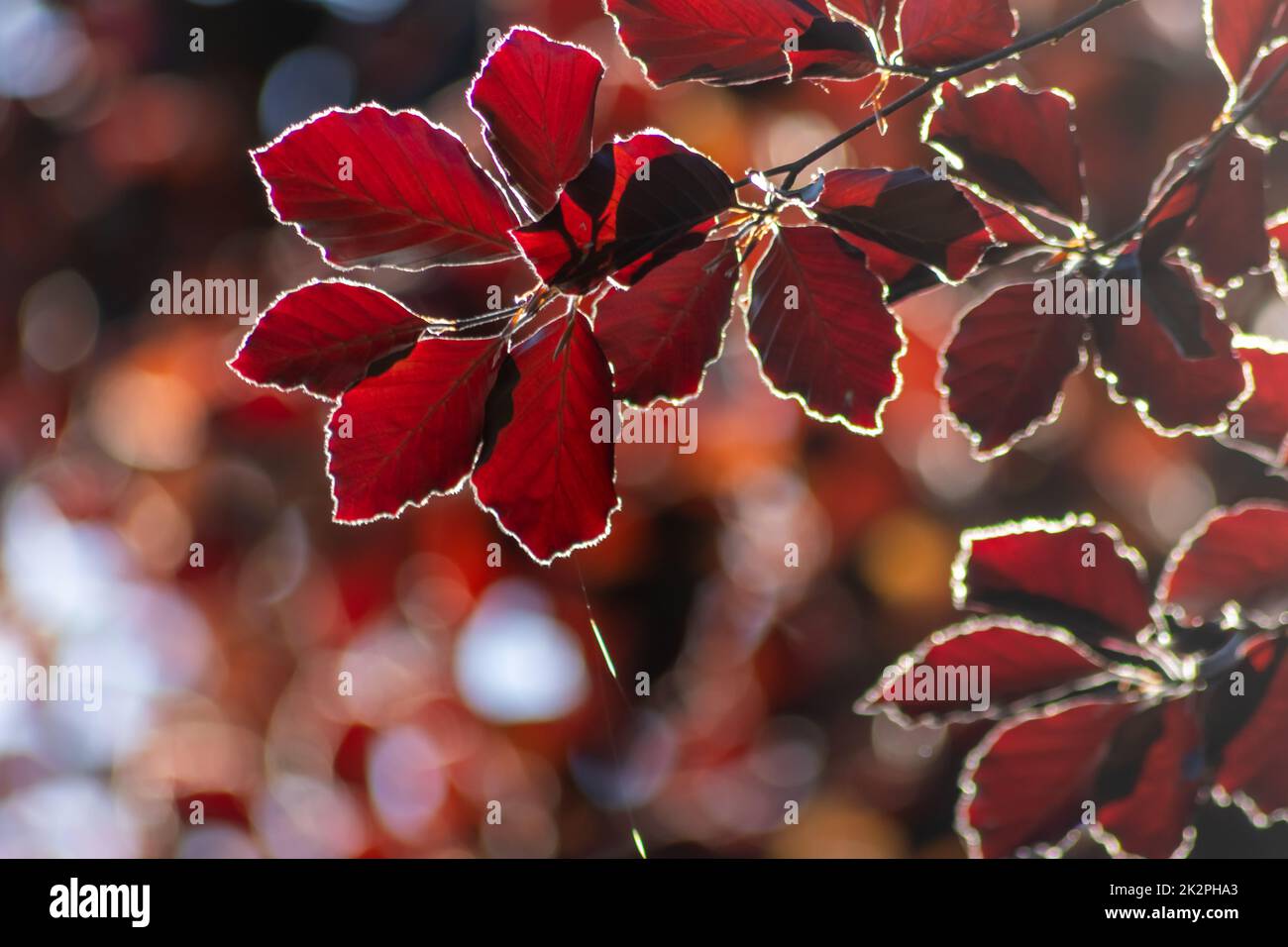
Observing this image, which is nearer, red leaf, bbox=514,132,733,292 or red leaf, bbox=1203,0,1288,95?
red leaf, bbox=514,132,733,292

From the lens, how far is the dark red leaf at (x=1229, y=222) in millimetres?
392

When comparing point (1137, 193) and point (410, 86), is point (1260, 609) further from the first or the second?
point (410, 86)

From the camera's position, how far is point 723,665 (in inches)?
118

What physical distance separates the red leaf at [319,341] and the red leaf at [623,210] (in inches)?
2.4

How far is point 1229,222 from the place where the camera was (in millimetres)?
394

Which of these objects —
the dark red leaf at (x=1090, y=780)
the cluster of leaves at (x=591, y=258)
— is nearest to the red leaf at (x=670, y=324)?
the cluster of leaves at (x=591, y=258)

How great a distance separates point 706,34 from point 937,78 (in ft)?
0.28

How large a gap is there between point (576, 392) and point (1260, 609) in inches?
13.3

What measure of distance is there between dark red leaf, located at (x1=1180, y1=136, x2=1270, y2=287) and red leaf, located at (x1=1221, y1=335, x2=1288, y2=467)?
9cm

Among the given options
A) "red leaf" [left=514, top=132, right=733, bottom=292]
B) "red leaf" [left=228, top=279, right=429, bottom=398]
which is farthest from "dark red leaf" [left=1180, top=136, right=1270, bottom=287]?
"red leaf" [left=228, top=279, right=429, bottom=398]

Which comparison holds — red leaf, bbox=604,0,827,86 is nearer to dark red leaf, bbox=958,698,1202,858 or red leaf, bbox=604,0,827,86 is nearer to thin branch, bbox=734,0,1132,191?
thin branch, bbox=734,0,1132,191

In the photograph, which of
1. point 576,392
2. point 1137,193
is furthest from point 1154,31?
point 576,392

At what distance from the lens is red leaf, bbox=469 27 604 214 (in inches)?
12.3

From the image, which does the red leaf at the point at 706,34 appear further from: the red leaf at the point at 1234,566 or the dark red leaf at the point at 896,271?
the red leaf at the point at 1234,566
